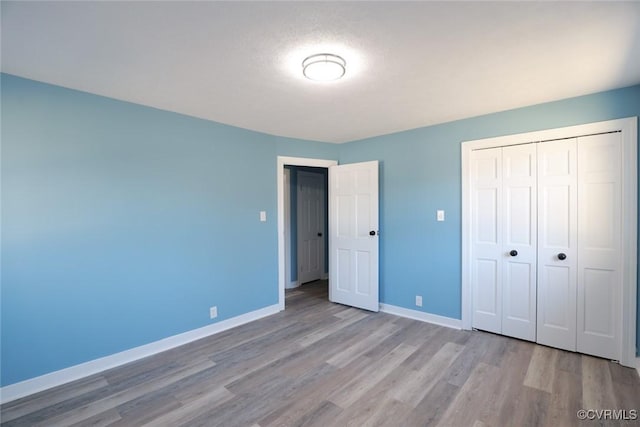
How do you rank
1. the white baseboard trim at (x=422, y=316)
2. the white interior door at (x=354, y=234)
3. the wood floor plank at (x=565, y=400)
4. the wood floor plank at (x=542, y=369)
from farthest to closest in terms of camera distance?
the white interior door at (x=354, y=234) → the white baseboard trim at (x=422, y=316) → the wood floor plank at (x=542, y=369) → the wood floor plank at (x=565, y=400)

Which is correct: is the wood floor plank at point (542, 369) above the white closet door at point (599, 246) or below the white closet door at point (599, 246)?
below

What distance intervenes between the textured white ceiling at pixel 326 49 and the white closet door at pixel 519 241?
0.59 m

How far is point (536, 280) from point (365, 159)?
2.39 m

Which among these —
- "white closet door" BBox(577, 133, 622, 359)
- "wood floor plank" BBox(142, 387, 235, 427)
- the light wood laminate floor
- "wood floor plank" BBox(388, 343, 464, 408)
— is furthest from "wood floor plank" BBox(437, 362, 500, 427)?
"wood floor plank" BBox(142, 387, 235, 427)

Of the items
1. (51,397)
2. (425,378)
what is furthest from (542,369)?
(51,397)

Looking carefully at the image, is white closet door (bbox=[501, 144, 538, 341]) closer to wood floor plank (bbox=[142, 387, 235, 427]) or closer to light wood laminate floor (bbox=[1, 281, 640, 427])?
light wood laminate floor (bbox=[1, 281, 640, 427])

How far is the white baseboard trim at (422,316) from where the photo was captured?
3369mm

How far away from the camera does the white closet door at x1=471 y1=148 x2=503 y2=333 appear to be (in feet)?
10.2

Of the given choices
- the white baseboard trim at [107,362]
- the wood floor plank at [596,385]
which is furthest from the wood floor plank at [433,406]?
the white baseboard trim at [107,362]

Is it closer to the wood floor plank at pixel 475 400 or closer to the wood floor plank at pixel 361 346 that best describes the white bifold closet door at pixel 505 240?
the wood floor plank at pixel 475 400

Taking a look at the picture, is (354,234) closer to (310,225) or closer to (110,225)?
(310,225)

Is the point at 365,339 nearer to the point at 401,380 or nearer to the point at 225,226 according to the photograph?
the point at 401,380

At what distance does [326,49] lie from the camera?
1.82 meters

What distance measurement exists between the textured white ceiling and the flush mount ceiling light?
5cm
